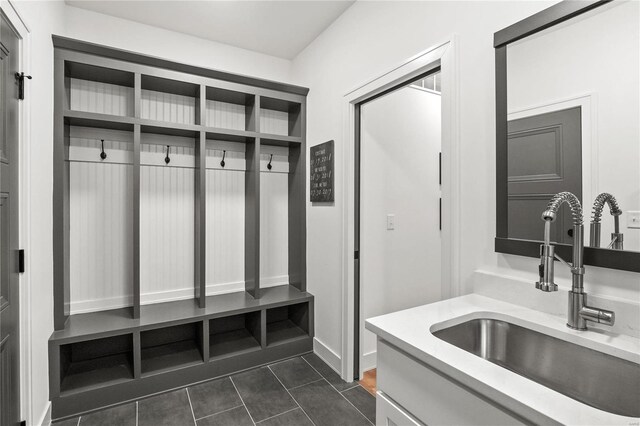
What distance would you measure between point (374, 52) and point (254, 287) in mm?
Result: 2037

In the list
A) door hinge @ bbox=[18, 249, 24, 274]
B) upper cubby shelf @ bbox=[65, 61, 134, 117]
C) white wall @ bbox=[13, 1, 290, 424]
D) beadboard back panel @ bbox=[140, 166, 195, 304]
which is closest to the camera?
door hinge @ bbox=[18, 249, 24, 274]

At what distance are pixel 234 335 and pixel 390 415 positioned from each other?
206 cm

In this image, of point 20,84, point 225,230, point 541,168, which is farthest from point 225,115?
point 541,168

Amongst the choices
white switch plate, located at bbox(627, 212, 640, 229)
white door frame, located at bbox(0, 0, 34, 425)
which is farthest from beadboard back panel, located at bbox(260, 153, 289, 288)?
white switch plate, located at bbox(627, 212, 640, 229)

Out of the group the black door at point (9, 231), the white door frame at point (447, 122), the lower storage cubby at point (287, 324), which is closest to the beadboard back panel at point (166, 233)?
the lower storage cubby at point (287, 324)

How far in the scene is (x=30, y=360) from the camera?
164cm

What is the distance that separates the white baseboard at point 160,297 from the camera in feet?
8.05

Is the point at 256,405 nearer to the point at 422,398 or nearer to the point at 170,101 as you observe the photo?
the point at 422,398

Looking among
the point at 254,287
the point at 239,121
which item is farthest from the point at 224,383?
the point at 239,121

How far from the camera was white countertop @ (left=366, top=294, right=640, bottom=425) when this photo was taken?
658 mm

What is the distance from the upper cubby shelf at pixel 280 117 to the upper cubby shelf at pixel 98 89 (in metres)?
1.09

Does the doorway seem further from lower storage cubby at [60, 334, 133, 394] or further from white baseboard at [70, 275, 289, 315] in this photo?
lower storage cubby at [60, 334, 133, 394]

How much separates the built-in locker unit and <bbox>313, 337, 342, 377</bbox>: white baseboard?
9 centimetres

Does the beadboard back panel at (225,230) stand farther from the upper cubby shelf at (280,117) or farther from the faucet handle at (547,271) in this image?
the faucet handle at (547,271)
